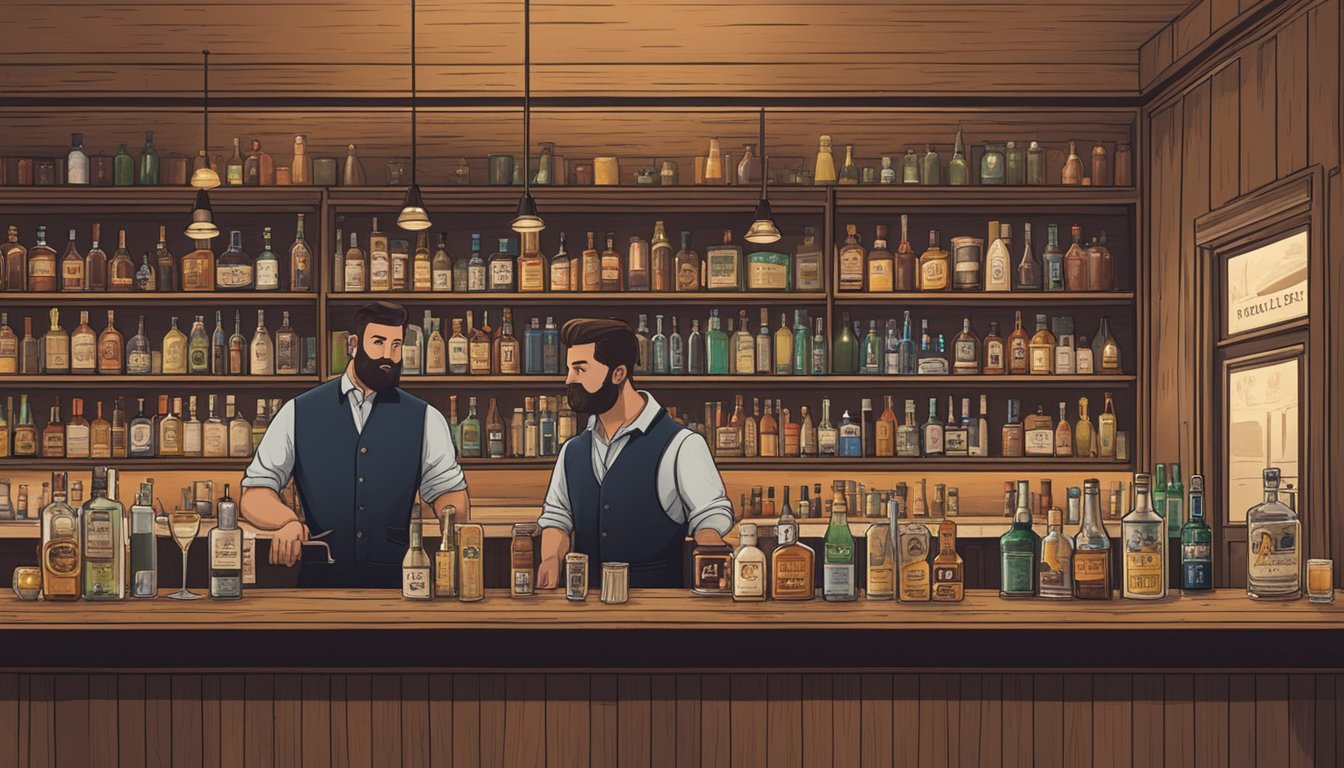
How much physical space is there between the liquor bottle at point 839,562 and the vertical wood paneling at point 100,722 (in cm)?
149

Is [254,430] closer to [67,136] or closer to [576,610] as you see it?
[67,136]

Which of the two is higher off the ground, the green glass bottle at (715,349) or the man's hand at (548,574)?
the green glass bottle at (715,349)

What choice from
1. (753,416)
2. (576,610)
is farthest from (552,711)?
(753,416)

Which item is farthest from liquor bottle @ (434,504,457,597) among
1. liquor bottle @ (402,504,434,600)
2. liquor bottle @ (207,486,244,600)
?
liquor bottle @ (207,486,244,600)

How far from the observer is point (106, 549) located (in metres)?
2.70

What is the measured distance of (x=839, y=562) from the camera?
2.69 m

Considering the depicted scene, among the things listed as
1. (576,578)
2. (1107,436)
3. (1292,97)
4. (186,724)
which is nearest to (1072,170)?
(1107,436)

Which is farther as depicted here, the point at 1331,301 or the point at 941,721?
the point at 1331,301

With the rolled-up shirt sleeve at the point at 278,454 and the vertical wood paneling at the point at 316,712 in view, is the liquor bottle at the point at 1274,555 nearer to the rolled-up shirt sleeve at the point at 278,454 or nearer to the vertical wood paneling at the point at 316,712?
the vertical wood paneling at the point at 316,712

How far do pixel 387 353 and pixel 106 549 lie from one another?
45.6 inches

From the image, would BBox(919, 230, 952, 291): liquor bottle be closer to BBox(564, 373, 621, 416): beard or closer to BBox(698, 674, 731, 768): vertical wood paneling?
BBox(564, 373, 621, 416): beard

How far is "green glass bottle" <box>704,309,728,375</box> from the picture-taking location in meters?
5.69

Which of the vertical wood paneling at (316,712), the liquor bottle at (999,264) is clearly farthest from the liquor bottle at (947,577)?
the liquor bottle at (999,264)

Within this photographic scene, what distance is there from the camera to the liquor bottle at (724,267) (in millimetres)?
5652
